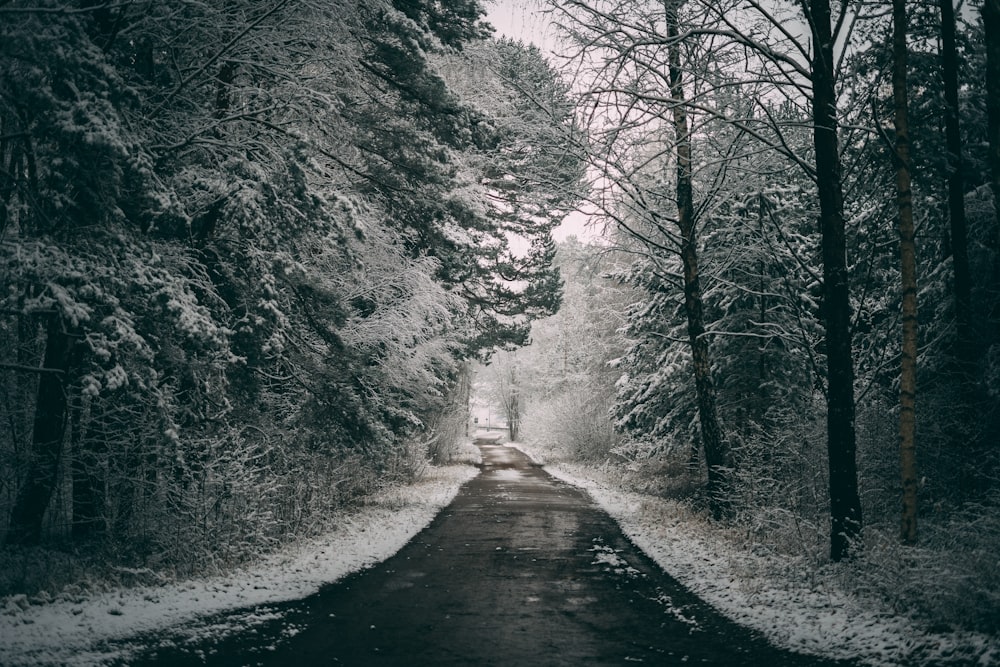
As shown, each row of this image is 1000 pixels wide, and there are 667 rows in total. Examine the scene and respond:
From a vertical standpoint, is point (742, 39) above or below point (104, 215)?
above

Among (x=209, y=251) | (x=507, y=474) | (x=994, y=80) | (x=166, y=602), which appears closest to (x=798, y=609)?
(x=994, y=80)

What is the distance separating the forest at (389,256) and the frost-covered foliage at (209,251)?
57 millimetres

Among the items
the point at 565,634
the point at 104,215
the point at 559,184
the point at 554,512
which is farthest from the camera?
the point at 554,512

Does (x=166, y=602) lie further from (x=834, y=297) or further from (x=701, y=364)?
(x=701, y=364)

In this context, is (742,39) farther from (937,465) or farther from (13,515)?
(13,515)

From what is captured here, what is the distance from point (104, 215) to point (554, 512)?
1213 cm

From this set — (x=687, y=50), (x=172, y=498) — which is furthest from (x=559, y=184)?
(x=172, y=498)

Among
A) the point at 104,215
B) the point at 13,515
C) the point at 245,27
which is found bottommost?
the point at 13,515

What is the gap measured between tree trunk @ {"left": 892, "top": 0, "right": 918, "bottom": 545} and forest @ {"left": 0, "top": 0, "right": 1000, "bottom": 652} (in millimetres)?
40

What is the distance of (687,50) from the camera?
9289 millimetres

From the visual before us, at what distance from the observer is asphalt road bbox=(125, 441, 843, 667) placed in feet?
19.0

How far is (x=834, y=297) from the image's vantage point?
862cm

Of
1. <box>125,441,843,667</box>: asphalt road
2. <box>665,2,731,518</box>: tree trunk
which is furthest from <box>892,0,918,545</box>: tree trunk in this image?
<box>665,2,731,518</box>: tree trunk

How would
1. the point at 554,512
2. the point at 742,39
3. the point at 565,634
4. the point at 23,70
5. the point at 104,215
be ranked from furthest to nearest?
the point at 554,512, the point at 742,39, the point at 104,215, the point at 23,70, the point at 565,634
